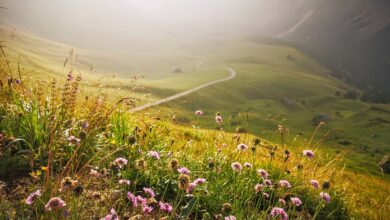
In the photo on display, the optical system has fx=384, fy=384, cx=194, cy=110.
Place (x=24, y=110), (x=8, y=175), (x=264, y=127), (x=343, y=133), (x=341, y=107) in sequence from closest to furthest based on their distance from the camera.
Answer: (x=8, y=175) → (x=24, y=110) → (x=264, y=127) → (x=343, y=133) → (x=341, y=107)

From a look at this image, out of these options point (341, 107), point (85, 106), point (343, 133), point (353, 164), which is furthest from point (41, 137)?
point (341, 107)

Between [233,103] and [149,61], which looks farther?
[149,61]

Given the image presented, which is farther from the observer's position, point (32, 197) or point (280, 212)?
point (280, 212)

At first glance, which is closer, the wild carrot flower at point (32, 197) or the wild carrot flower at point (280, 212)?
the wild carrot flower at point (32, 197)

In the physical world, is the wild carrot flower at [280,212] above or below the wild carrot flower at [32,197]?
below

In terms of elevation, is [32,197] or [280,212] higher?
[32,197]

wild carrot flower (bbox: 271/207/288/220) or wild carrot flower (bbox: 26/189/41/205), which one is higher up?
wild carrot flower (bbox: 26/189/41/205)

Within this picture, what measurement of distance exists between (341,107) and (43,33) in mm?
149791

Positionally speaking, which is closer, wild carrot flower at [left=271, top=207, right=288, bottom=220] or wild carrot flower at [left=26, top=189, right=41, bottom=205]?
wild carrot flower at [left=26, top=189, right=41, bottom=205]

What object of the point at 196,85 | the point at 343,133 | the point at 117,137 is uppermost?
the point at 117,137

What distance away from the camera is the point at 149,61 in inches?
7023

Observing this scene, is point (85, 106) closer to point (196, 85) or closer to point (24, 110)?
point (24, 110)

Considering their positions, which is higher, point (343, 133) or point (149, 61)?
point (149, 61)

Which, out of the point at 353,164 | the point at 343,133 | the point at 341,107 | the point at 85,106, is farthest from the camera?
the point at 341,107
